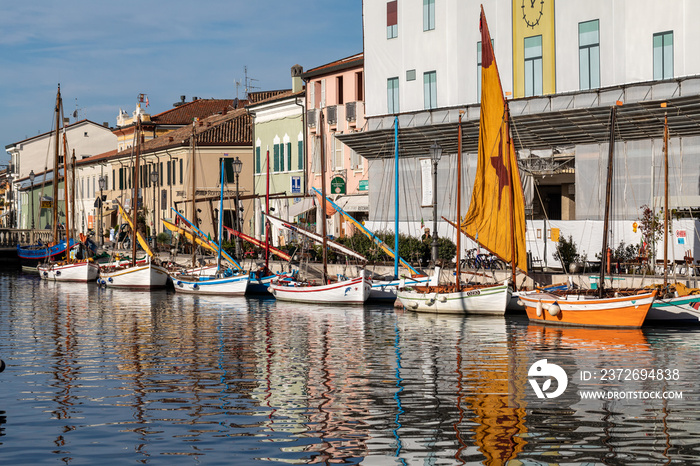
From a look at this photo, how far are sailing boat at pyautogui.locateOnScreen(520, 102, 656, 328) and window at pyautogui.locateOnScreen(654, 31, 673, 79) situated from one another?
1019cm

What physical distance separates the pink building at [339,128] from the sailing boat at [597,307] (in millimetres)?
25693

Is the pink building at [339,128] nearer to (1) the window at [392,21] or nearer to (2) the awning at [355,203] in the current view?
(2) the awning at [355,203]

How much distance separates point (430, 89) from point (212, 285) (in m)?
14.6

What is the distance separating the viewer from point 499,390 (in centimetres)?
1814

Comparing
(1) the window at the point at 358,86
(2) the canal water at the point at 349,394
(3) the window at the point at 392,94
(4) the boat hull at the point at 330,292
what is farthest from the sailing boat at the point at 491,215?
(1) the window at the point at 358,86

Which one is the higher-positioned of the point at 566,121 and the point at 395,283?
the point at 566,121

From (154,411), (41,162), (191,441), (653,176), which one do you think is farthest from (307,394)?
(41,162)

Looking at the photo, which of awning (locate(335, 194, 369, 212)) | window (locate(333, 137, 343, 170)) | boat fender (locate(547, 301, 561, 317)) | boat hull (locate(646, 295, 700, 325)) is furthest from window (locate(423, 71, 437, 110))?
boat hull (locate(646, 295, 700, 325))

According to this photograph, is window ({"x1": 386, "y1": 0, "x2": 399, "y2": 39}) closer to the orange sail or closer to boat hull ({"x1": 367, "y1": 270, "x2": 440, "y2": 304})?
the orange sail

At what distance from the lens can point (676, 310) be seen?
1144 inches

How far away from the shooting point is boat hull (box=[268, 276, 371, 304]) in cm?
3869

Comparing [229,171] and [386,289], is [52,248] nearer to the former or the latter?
[229,171]

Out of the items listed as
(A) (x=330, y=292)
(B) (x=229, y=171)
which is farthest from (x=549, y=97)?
(B) (x=229, y=171)

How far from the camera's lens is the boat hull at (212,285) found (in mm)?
45156
